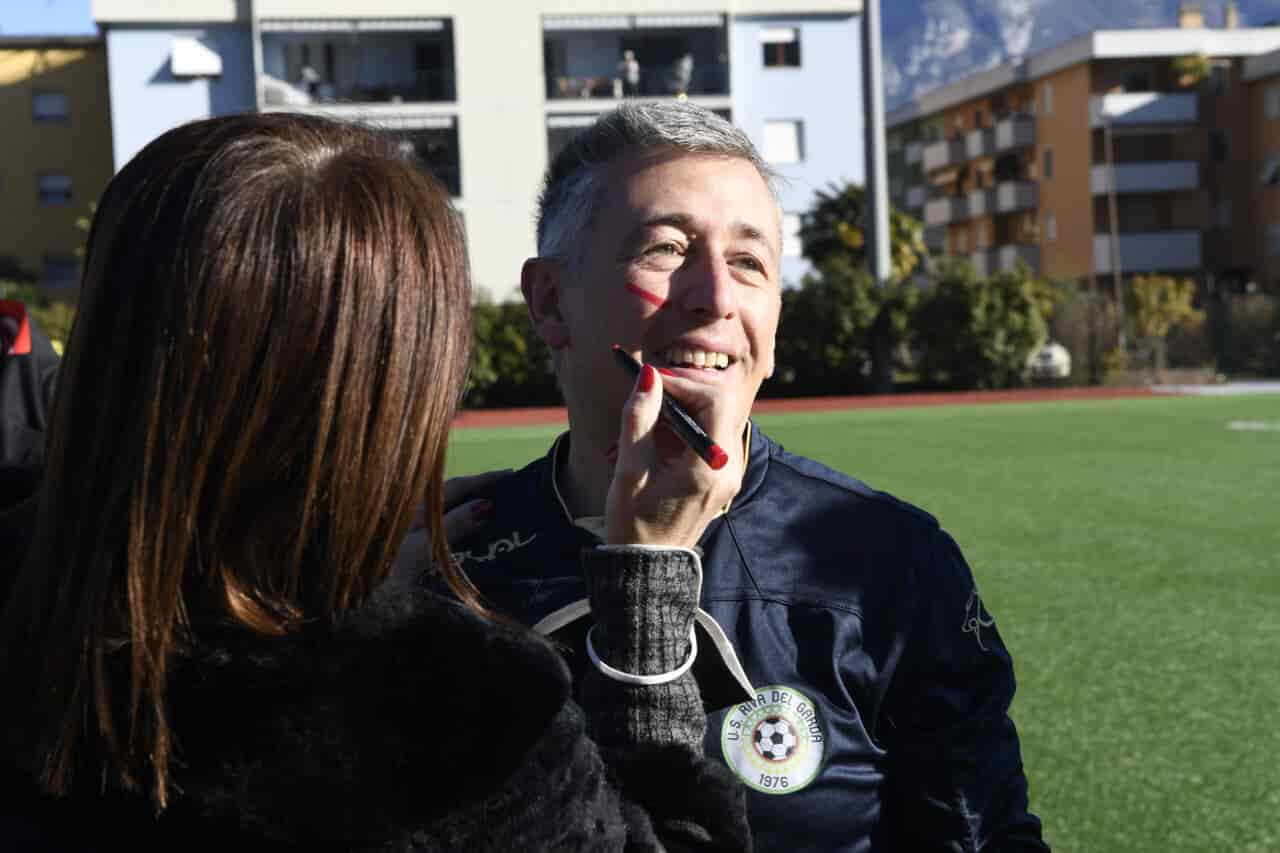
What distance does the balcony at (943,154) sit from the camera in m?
78.2

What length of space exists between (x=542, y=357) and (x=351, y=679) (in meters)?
34.8

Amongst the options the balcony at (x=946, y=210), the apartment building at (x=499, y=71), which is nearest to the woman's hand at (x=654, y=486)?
the apartment building at (x=499, y=71)

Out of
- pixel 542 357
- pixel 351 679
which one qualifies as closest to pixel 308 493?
pixel 351 679

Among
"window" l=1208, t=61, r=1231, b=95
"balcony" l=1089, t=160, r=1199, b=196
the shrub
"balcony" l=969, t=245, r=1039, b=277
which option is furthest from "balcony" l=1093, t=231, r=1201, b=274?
the shrub

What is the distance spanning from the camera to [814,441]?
22.1 metres

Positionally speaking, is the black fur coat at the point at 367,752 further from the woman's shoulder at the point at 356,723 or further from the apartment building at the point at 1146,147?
the apartment building at the point at 1146,147

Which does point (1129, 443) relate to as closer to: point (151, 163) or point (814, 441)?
point (814, 441)

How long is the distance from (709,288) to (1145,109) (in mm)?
66827

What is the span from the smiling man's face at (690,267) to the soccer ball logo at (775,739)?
1.79ft

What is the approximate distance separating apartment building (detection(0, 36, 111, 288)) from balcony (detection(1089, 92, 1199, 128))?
38.4 metres

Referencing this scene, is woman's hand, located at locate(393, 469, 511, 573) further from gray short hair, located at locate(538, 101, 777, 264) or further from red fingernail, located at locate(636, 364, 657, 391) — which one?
red fingernail, located at locate(636, 364, 657, 391)

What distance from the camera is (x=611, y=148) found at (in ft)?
8.96

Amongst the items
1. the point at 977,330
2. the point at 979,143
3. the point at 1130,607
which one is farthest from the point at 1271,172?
the point at 1130,607

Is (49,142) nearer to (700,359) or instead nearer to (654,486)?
(700,359)
